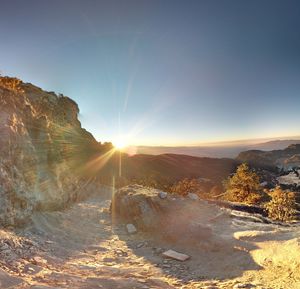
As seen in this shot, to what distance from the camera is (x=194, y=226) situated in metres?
Result: 19.3

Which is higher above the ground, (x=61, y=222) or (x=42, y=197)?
(x=42, y=197)

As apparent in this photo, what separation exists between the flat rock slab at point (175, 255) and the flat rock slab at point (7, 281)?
8.76m

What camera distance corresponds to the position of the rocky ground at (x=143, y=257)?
11.2 metres

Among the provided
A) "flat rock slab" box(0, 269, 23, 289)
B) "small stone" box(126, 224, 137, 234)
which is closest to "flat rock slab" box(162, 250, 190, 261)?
"small stone" box(126, 224, 137, 234)

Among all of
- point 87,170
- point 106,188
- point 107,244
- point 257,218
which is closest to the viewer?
point 107,244

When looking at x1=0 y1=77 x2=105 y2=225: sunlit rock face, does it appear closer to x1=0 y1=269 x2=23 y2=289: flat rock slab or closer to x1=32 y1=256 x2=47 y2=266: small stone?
x1=32 y1=256 x2=47 y2=266: small stone

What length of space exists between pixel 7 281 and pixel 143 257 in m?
9.01

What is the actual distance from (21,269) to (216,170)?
164 metres

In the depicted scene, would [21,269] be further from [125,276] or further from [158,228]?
[158,228]

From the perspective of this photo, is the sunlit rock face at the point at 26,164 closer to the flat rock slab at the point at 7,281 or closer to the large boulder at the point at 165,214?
the large boulder at the point at 165,214

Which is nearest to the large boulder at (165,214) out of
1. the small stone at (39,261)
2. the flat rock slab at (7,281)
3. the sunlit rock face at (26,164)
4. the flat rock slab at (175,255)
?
the flat rock slab at (175,255)

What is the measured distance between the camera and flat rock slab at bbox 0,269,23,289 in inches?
339

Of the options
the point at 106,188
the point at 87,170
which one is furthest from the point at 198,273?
the point at 87,170

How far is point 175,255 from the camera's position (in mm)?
16453
